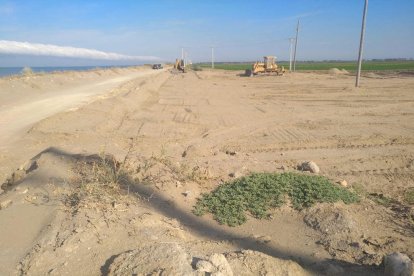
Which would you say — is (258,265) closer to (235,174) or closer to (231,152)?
(235,174)

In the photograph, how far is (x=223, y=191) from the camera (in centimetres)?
585

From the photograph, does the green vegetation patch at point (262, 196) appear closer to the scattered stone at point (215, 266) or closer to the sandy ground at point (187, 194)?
the sandy ground at point (187, 194)

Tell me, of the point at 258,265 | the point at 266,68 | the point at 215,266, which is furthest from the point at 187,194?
the point at 266,68

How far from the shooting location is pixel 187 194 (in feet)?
18.8

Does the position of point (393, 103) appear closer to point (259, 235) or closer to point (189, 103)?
point (189, 103)

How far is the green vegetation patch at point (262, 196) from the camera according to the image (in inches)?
210

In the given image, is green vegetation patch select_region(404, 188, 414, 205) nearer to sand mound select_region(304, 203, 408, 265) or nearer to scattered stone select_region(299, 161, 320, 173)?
sand mound select_region(304, 203, 408, 265)

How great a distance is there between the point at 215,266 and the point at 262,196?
8.14 ft

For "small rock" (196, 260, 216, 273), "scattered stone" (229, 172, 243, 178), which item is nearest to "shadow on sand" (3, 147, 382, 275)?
"small rock" (196, 260, 216, 273)

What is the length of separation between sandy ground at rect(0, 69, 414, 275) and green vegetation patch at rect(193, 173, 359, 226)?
0.16 metres

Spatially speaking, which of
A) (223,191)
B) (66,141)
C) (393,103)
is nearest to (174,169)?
(223,191)

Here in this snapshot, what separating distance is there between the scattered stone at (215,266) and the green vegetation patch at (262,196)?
1.62m

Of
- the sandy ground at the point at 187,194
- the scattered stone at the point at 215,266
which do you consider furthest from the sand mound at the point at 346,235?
the scattered stone at the point at 215,266

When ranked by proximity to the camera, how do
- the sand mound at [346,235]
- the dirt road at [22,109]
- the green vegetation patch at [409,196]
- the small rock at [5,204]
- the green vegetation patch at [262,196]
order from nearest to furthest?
1. the sand mound at [346,235]
2. the small rock at [5,204]
3. the green vegetation patch at [262,196]
4. the green vegetation patch at [409,196]
5. the dirt road at [22,109]
